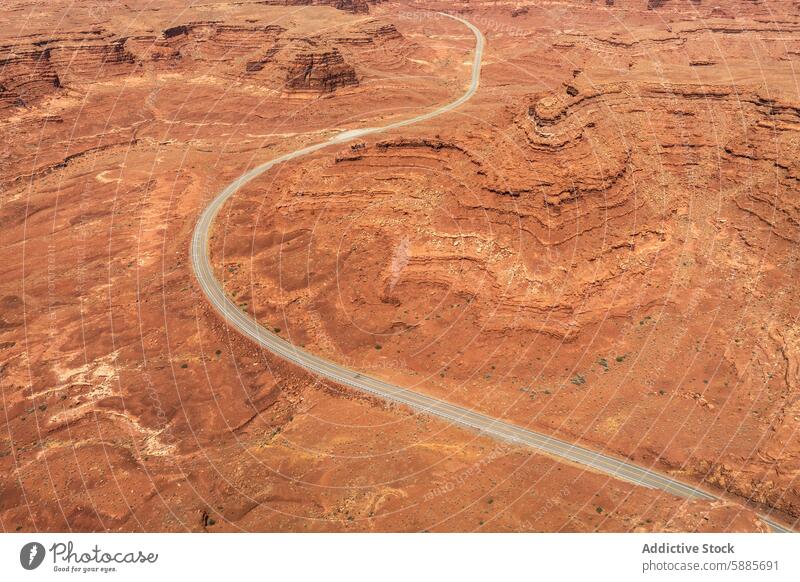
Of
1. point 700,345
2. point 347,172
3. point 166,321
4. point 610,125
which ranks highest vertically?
point 610,125

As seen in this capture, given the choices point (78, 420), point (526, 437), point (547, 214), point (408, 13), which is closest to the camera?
point (526, 437)

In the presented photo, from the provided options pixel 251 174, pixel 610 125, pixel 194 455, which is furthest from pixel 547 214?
pixel 251 174

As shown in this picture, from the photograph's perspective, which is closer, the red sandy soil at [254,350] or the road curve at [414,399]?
the red sandy soil at [254,350]

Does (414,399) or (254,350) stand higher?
(414,399)

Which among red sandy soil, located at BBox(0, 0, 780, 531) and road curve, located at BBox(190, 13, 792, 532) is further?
road curve, located at BBox(190, 13, 792, 532)

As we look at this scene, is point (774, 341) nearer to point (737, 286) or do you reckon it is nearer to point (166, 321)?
point (737, 286)

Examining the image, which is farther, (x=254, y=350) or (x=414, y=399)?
(x=254, y=350)

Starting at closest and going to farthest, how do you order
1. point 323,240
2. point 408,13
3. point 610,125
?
point 610,125 → point 323,240 → point 408,13

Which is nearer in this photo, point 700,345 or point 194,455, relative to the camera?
point 194,455
